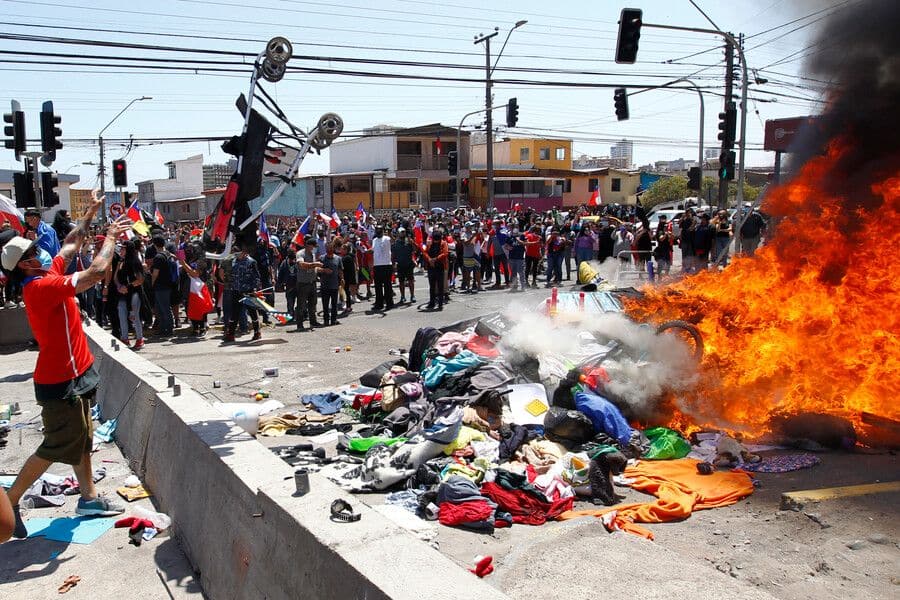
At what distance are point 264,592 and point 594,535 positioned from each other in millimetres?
2418

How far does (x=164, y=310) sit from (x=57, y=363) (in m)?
8.68

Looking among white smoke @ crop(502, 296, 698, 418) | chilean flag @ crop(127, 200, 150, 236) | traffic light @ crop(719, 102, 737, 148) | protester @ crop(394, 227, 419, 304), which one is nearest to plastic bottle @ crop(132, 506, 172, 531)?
white smoke @ crop(502, 296, 698, 418)

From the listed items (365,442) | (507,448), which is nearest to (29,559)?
(365,442)

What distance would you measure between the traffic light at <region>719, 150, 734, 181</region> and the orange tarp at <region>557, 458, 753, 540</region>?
56.7 ft

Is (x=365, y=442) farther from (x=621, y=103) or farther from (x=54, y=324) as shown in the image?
(x=621, y=103)

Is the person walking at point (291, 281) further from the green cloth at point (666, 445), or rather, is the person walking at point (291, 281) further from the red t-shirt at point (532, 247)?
the green cloth at point (666, 445)

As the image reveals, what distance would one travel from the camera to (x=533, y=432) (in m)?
6.75

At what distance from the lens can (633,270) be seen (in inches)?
692

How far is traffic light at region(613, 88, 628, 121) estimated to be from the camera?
23.2 metres

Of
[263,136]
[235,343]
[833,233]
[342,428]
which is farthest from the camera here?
[235,343]

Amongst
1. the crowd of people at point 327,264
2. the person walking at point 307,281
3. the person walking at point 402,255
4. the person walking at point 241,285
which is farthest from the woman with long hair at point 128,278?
the person walking at point 402,255

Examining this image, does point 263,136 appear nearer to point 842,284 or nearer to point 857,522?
point 857,522

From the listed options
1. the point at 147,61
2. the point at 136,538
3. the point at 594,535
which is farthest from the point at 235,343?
the point at 594,535

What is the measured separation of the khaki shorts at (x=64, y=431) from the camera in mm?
4984
